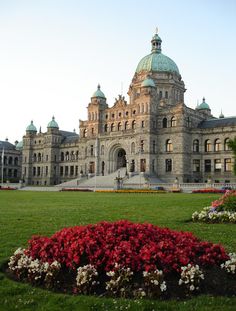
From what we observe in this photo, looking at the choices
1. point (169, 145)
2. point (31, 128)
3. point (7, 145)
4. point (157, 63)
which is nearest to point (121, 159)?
point (169, 145)

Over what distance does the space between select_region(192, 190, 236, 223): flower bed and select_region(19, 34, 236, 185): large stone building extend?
50530 mm

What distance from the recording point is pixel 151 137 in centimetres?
7425

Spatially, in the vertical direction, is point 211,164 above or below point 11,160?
below

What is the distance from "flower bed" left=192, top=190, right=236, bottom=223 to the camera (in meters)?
18.2

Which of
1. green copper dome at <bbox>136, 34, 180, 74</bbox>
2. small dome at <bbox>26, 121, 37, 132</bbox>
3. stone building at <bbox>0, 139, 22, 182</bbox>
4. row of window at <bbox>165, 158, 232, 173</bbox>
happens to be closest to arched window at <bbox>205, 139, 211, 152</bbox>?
row of window at <bbox>165, 158, 232, 173</bbox>

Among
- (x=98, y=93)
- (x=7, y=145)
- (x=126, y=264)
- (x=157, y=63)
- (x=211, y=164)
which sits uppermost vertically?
(x=157, y=63)

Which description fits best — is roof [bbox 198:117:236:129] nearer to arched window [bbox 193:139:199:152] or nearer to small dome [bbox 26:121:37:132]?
arched window [bbox 193:139:199:152]

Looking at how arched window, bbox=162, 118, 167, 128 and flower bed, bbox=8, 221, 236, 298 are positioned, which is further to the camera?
arched window, bbox=162, 118, 167, 128

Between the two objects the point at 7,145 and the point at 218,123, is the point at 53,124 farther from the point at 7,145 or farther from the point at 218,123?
the point at 218,123

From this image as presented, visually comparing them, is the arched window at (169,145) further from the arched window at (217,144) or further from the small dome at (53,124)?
the small dome at (53,124)

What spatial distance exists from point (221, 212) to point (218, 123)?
5815cm

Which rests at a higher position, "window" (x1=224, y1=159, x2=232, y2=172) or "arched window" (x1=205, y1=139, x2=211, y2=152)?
"arched window" (x1=205, y1=139, x2=211, y2=152)

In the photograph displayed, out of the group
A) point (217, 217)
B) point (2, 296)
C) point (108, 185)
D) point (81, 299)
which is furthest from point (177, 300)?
point (108, 185)

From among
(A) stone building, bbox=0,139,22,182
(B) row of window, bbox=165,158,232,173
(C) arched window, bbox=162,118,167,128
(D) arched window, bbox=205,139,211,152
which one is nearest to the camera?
(B) row of window, bbox=165,158,232,173
